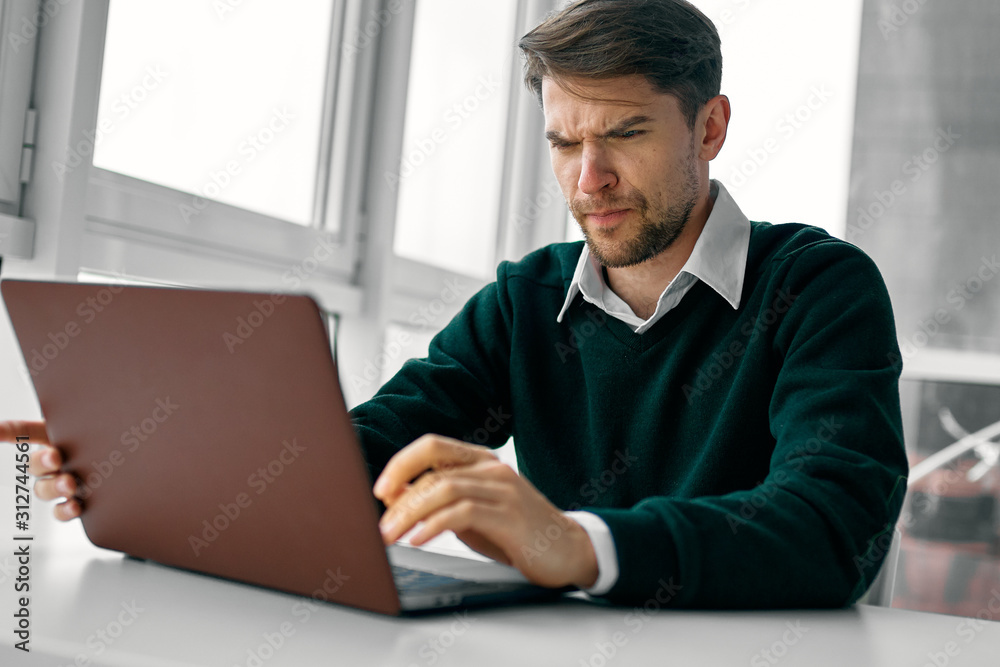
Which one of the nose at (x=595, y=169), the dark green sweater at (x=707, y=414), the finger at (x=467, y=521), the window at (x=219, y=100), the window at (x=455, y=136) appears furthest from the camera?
the window at (x=455, y=136)

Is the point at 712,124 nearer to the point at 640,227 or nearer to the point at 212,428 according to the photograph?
the point at 640,227

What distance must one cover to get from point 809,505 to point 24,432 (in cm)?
73

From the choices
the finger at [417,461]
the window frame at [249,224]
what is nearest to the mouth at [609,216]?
the window frame at [249,224]

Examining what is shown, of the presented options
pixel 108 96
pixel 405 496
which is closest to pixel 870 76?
pixel 108 96

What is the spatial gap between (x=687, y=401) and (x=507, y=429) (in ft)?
1.05

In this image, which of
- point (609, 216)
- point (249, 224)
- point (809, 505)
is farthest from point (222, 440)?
point (249, 224)

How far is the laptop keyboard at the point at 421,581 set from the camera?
70cm

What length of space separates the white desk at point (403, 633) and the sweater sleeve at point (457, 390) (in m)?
0.45

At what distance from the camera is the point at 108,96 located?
1.58 meters

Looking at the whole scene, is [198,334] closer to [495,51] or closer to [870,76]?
[495,51]

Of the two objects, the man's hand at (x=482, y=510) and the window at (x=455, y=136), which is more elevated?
the window at (x=455, y=136)

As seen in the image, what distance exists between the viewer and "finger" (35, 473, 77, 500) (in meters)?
0.84

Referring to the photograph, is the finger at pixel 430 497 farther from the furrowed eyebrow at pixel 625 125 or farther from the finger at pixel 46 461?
the furrowed eyebrow at pixel 625 125

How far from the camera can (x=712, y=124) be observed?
1.46 m
